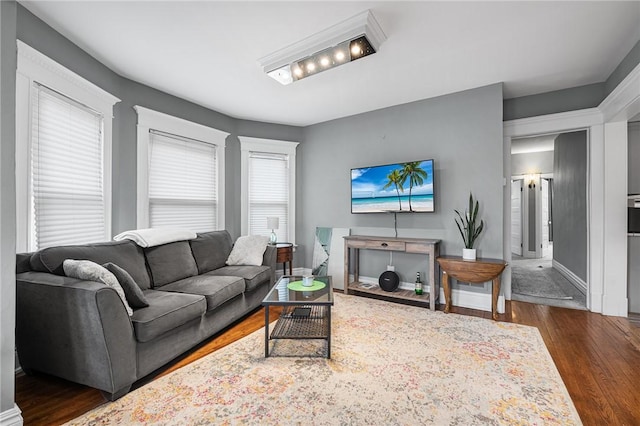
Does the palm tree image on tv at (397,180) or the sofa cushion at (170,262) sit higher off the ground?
the palm tree image on tv at (397,180)

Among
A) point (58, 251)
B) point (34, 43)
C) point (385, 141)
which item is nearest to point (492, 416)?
point (58, 251)

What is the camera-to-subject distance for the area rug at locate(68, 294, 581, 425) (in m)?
1.57

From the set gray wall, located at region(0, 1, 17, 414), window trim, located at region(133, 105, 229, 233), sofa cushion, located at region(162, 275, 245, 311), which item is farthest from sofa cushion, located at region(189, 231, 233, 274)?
gray wall, located at region(0, 1, 17, 414)

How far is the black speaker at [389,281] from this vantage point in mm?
3670

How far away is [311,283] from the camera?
2.65 m

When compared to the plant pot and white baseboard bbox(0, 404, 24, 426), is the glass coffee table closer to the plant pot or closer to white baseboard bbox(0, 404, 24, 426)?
white baseboard bbox(0, 404, 24, 426)

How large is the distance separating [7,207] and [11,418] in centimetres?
106

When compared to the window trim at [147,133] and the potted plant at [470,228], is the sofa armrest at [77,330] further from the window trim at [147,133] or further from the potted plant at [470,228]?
the potted plant at [470,228]

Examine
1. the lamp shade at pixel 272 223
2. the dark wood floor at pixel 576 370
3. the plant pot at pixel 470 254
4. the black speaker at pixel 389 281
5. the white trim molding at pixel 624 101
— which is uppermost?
the white trim molding at pixel 624 101

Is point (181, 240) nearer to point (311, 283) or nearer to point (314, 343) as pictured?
point (311, 283)

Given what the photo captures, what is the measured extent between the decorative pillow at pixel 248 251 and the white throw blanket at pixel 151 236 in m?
0.64

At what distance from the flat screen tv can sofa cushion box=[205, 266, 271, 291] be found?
1.56 m

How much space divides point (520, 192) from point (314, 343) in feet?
23.0

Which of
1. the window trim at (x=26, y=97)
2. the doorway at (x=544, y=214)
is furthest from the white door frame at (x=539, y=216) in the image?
the window trim at (x=26, y=97)
